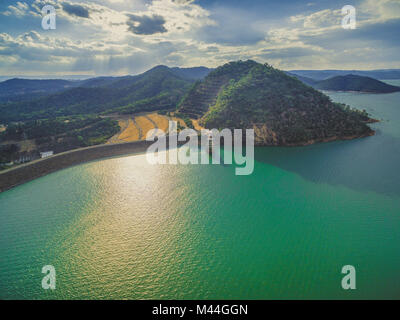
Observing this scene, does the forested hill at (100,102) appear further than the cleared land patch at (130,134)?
Yes

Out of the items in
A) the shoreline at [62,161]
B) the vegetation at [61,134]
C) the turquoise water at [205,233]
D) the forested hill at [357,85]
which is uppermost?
the forested hill at [357,85]

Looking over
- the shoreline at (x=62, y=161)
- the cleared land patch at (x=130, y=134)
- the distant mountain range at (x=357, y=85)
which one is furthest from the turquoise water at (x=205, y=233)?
the distant mountain range at (x=357, y=85)

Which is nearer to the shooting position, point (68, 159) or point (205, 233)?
point (205, 233)

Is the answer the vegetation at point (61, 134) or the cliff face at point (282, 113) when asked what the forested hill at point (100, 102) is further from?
the cliff face at point (282, 113)

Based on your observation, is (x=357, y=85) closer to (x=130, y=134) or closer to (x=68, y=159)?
(x=130, y=134)

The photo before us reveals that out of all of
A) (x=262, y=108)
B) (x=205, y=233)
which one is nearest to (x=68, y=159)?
(x=205, y=233)

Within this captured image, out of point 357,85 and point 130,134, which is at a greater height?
point 357,85
